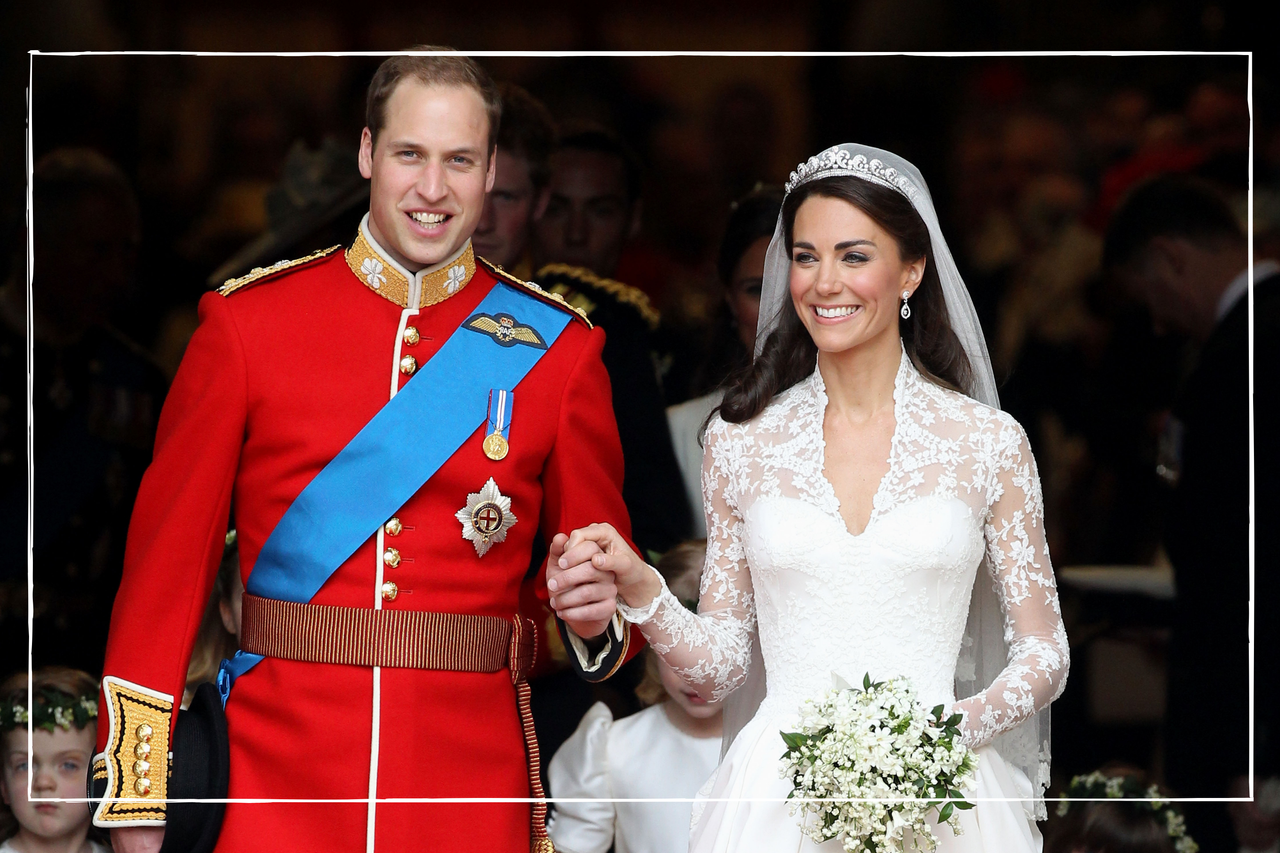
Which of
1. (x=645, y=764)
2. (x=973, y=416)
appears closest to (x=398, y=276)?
(x=973, y=416)

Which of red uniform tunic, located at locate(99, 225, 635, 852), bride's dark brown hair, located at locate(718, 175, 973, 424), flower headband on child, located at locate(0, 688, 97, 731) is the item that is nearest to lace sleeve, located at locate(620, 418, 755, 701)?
bride's dark brown hair, located at locate(718, 175, 973, 424)

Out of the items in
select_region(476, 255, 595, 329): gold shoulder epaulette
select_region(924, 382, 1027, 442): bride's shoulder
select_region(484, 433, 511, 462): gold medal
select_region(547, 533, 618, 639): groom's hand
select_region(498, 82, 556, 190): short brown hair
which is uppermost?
select_region(498, 82, 556, 190): short brown hair

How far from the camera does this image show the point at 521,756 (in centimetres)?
289

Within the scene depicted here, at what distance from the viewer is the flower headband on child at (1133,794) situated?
3855 mm

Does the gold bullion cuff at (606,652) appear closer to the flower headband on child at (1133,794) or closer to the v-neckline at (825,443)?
the v-neckline at (825,443)

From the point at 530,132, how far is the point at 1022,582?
65.9 inches

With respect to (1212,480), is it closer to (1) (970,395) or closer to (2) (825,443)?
(1) (970,395)

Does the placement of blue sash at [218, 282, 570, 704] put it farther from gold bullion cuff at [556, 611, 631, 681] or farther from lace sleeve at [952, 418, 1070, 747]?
lace sleeve at [952, 418, 1070, 747]

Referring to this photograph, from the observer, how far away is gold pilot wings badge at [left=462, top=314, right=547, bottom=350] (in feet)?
9.68

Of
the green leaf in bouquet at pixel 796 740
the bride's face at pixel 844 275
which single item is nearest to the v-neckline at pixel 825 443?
the bride's face at pixel 844 275

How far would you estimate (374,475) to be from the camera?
2.79 meters

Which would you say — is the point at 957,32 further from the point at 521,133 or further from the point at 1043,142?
the point at 521,133

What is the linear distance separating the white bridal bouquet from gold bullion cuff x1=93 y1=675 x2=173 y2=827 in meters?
1.04

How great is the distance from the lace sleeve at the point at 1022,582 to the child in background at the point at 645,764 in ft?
2.94
